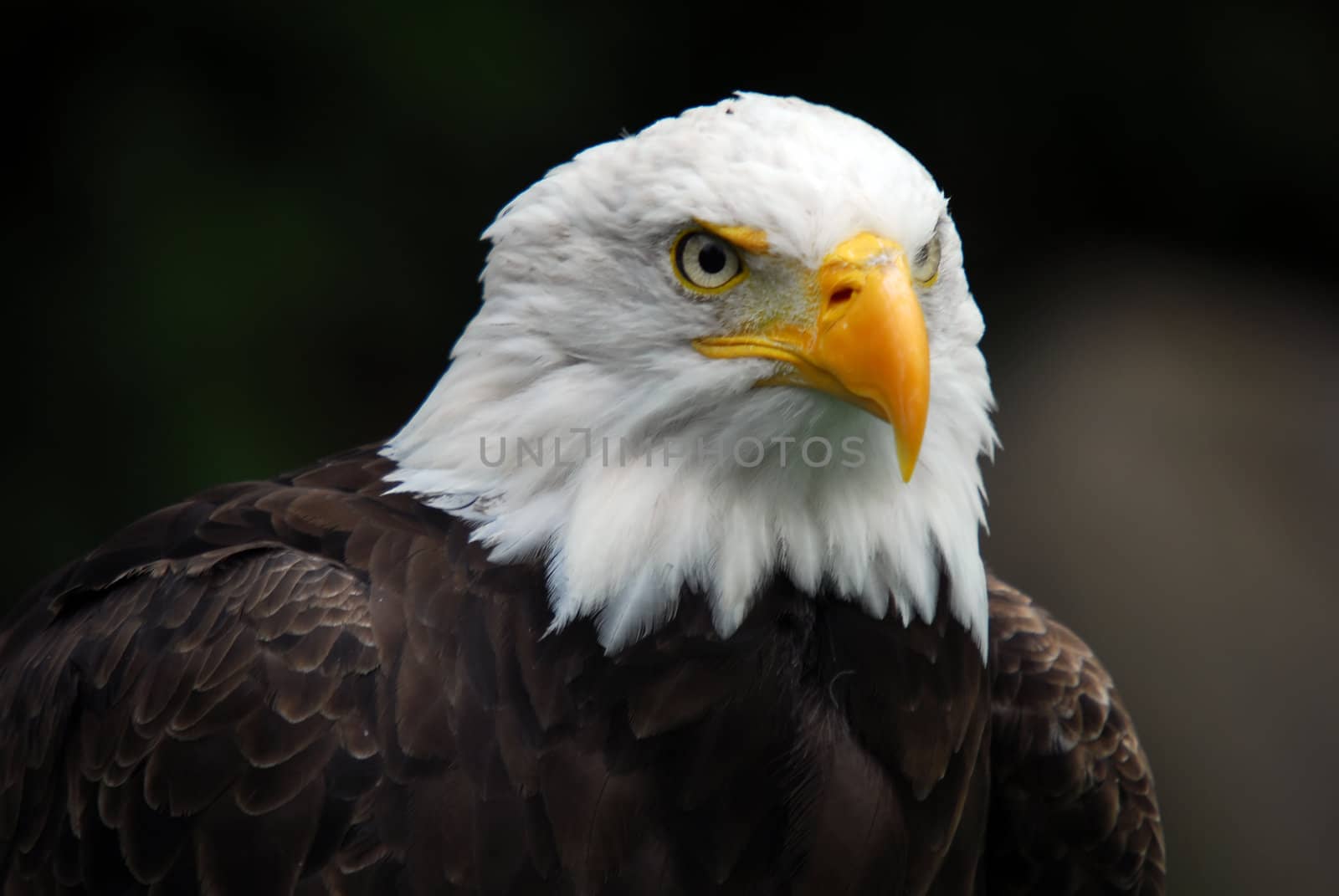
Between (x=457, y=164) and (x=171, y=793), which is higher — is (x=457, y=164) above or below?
above

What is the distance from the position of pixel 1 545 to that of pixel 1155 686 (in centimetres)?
402

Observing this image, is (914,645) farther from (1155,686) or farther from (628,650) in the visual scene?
(1155,686)

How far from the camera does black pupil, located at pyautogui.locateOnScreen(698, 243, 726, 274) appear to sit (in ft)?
7.34

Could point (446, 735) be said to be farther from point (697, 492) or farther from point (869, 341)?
point (869, 341)

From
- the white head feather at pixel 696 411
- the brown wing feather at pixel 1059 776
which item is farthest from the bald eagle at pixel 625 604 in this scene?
the brown wing feather at pixel 1059 776

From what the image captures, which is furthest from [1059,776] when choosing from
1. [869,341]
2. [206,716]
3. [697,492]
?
[206,716]

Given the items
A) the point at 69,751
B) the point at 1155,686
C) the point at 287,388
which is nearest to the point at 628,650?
the point at 69,751

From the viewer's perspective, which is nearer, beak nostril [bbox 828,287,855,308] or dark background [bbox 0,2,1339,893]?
beak nostril [bbox 828,287,855,308]

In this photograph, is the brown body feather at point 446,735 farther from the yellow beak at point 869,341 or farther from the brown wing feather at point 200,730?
the yellow beak at point 869,341

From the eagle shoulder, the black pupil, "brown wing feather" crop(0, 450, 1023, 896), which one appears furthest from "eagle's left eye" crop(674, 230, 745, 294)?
the eagle shoulder

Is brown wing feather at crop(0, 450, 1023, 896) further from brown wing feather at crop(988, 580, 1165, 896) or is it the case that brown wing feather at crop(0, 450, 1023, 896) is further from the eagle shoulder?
brown wing feather at crop(988, 580, 1165, 896)

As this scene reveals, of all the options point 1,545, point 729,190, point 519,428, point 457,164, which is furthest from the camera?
point 457,164

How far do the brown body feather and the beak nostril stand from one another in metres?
0.47

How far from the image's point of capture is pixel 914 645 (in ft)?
7.90
